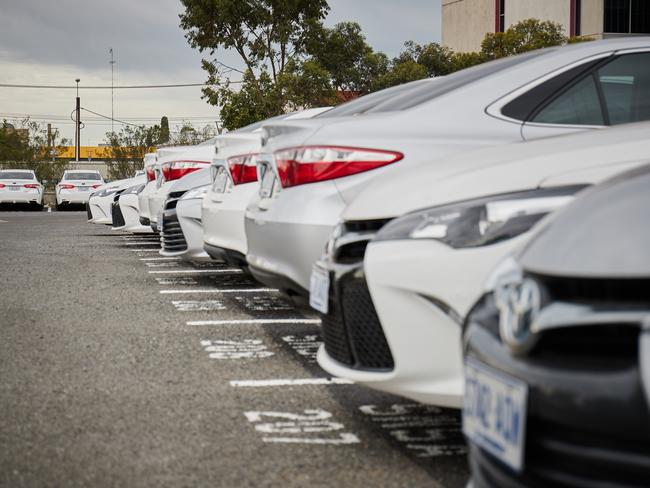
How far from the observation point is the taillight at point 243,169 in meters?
6.86

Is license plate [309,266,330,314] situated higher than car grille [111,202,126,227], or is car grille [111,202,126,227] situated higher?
license plate [309,266,330,314]

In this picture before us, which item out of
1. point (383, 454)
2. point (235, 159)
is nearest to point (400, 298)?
point (383, 454)

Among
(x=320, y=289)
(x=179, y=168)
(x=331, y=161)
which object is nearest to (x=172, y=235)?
(x=179, y=168)

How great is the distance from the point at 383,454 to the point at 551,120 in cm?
195

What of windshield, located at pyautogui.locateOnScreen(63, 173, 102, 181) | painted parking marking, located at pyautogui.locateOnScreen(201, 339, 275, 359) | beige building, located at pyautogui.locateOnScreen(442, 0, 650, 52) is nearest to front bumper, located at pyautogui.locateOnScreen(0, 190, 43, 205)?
windshield, located at pyautogui.locateOnScreen(63, 173, 102, 181)

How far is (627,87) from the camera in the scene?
495 cm

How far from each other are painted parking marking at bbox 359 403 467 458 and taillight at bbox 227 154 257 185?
2826mm

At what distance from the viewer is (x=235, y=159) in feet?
23.1

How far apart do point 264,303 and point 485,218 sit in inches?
186

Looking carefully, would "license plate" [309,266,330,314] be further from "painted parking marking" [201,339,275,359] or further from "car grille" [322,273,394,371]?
"painted parking marking" [201,339,275,359]

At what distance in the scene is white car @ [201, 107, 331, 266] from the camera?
687 centimetres

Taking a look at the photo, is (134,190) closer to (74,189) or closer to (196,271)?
(196,271)

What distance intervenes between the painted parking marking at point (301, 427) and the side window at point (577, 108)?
1763 millimetres

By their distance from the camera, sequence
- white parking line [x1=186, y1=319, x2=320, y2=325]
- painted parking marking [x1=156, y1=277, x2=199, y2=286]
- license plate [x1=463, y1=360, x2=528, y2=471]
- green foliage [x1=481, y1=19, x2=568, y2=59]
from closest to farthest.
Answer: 1. license plate [x1=463, y1=360, x2=528, y2=471]
2. white parking line [x1=186, y1=319, x2=320, y2=325]
3. painted parking marking [x1=156, y1=277, x2=199, y2=286]
4. green foliage [x1=481, y1=19, x2=568, y2=59]
